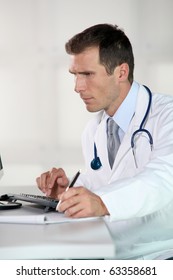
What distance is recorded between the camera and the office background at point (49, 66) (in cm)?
395

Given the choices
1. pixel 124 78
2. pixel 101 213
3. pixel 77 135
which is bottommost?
pixel 101 213

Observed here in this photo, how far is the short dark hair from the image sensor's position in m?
1.71

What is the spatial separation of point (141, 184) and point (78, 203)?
19 cm

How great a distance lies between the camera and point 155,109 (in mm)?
1616

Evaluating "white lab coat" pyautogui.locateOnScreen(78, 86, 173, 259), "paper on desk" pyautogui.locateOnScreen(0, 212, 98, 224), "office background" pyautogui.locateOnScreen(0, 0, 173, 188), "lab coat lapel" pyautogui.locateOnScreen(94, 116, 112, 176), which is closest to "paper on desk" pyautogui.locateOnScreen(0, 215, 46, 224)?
"paper on desk" pyautogui.locateOnScreen(0, 212, 98, 224)

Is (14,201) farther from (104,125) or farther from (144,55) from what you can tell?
(144,55)

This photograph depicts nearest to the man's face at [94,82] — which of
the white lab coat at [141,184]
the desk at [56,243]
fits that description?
the white lab coat at [141,184]

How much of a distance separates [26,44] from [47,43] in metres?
0.17

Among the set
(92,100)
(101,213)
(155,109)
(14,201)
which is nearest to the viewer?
(101,213)

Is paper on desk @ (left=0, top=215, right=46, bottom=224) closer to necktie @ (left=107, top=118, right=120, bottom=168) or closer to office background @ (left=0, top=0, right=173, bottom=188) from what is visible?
necktie @ (left=107, top=118, right=120, bottom=168)

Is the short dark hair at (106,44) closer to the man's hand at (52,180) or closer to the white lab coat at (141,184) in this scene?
the white lab coat at (141,184)

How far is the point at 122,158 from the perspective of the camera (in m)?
1.60

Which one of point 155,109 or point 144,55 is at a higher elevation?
point 144,55

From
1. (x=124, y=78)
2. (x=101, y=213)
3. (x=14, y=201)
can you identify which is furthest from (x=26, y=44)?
(x=101, y=213)
